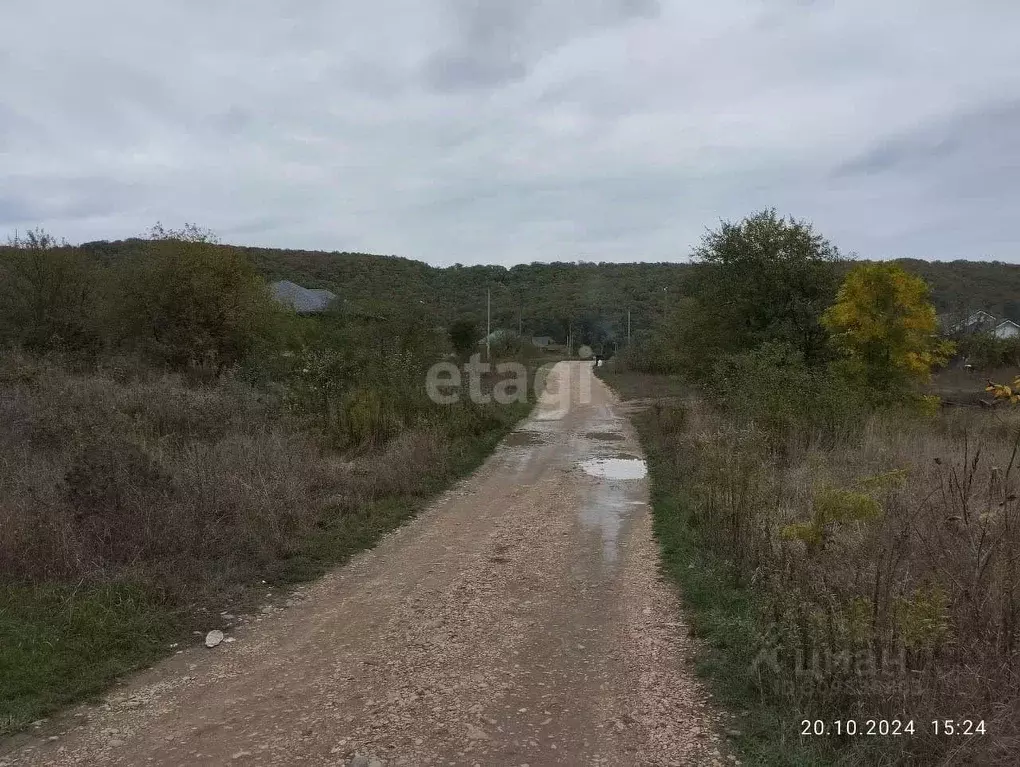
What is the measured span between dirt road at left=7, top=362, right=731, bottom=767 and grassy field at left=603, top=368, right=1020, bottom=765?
36cm

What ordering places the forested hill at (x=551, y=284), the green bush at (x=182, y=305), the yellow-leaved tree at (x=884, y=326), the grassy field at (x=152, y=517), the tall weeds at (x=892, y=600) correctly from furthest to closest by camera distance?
the forested hill at (x=551, y=284)
the green bush at (x=182, y=305)
the yellow-leaved tree at (x=884, y=326)
the grassy field at (x=152, y=517)
the tall weeds at (x=892, y=600)

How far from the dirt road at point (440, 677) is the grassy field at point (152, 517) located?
1.40 ft

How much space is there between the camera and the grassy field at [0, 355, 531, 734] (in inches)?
182

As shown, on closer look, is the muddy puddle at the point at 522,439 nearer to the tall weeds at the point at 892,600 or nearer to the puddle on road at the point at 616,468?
the puddle on road at the point at 616,468

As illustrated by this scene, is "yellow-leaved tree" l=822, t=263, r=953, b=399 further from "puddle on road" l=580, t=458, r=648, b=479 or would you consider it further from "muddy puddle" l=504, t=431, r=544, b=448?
"muddy puddle" l=504, t=431, r=544, b=448

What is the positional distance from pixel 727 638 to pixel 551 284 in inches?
3190

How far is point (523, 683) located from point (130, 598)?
314 cm

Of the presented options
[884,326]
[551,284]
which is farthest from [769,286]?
[551,284]

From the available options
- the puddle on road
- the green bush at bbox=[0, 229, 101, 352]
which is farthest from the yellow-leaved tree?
the green bush at bbox=[0, 229, 101, 352]

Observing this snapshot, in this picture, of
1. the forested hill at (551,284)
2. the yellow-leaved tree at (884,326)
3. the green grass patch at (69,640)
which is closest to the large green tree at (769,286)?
the yellow-leaved tree at (884,326)

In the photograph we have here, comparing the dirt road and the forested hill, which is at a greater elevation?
the forested hill

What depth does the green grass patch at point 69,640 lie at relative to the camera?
3979 mm

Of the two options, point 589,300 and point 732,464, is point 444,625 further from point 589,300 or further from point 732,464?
point 589,300

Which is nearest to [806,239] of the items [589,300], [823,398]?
[823,398]
